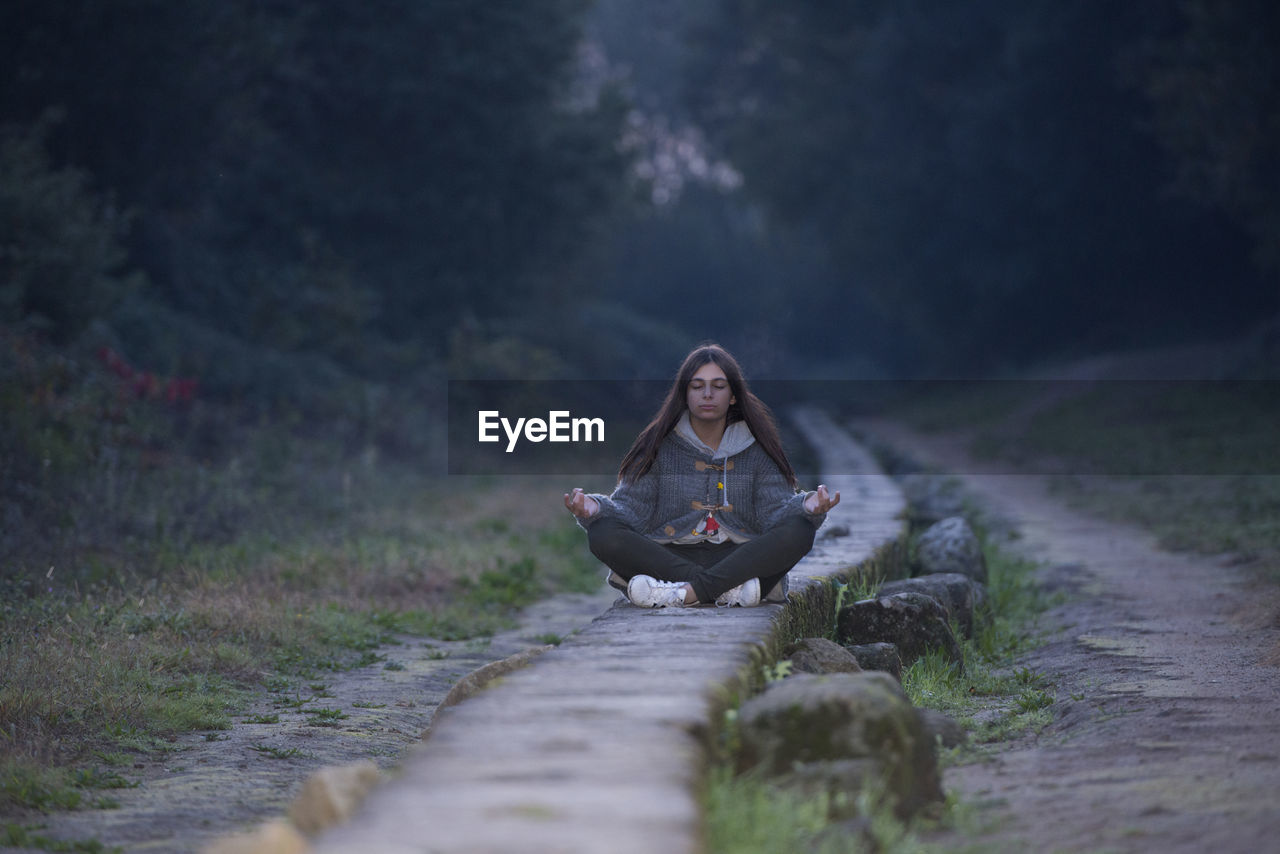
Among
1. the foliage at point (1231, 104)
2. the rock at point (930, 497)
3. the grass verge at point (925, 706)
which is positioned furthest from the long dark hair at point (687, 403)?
the foliage at point (1231, 104)

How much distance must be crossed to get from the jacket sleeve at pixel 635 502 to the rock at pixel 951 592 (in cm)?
170

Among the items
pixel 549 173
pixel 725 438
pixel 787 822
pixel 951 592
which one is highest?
pixel 549 173

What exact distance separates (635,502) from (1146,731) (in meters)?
2.28

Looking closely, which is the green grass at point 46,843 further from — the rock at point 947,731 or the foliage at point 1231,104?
the foliage at point 1231,104

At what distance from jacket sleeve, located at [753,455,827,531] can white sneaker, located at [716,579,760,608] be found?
283 millimetres

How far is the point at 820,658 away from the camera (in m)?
5.24

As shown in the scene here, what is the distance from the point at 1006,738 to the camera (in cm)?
Result: 491

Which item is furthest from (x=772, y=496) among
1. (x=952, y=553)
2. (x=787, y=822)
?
(x=952, y=553)

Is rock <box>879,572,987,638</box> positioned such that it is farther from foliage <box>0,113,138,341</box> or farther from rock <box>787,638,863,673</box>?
foliage <box>0,113,138,341</box>

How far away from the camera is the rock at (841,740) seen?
3668 mm

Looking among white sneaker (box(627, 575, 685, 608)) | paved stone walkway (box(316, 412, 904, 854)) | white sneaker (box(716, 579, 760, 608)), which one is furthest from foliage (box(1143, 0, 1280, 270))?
paved stone walkway (box(316, 412, 904, 854))

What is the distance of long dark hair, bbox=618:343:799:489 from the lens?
5.75m

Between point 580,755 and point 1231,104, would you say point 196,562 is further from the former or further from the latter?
point 1231,104

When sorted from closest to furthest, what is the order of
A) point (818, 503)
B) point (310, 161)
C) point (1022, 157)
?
point (818, 503), point (310, 161), point (1022, 157)
